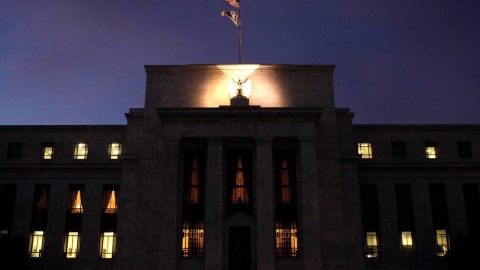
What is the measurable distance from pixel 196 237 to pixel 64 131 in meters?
22.1

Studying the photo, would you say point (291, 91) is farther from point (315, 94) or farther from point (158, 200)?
point (158, 200)

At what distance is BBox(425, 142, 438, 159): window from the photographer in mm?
54375

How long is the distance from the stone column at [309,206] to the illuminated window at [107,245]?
20.7 metres

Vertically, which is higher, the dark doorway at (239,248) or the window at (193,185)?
the window at (193,185)

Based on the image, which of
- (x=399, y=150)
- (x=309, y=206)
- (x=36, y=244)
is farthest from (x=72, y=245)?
(x=399, y=150)

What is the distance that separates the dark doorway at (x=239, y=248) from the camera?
4275cm

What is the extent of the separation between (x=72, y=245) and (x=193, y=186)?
16.6 metres

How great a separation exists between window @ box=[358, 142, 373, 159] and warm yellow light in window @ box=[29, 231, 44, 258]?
36059 millimetres

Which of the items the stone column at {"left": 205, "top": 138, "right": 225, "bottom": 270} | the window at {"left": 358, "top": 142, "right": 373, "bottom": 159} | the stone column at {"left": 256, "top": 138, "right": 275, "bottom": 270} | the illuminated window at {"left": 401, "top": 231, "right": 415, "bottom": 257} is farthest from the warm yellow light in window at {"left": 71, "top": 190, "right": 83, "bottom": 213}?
the illuminated window at {"left": 401, "top": 231, "right": 415, "bottom": 257}

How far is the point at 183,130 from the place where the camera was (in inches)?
1745

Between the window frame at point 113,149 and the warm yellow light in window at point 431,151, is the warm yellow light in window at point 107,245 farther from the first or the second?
the warm yellow light in window at point 431,151

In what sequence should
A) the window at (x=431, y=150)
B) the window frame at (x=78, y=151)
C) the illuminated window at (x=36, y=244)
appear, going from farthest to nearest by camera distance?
the window frame at (x=78, y=151)
the window at (x=431, y=150)
the illuminated window at (x=36, y=244)

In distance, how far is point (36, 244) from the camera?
51.8m

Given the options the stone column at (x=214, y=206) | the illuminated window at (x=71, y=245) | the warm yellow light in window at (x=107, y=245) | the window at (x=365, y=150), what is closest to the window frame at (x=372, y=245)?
the window at (x=365, y=150)
